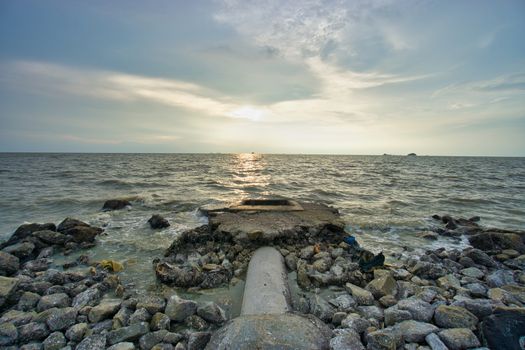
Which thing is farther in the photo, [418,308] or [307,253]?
[307,253]

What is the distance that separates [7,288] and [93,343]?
250cm

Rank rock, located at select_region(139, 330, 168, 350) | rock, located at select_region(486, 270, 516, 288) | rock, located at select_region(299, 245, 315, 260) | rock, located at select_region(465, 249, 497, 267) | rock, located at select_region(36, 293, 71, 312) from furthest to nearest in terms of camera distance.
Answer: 1. rock, located at select_region(465, 249, 497, 267)
2. rock, located at select_region(299, 245, 315, 260)
3. rock, located at select_region(486, 270, 516, 288)
4. rock, located at select_region(36, 293, 71, 312)
5. rock, located at select_region(139, 330, 168, 350)

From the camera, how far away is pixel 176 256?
6887 mm

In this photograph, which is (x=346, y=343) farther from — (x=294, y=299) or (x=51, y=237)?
(x=51, y=237)

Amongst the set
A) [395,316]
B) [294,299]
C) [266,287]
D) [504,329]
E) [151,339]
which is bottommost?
[294,299]

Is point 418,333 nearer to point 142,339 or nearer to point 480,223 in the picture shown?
point 142,339

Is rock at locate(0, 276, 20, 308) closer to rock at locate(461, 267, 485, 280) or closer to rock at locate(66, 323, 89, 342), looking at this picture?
rock at locate(66, 323, 89, 342)

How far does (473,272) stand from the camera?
19.9 feet

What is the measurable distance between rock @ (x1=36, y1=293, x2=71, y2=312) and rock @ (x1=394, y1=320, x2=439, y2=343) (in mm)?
5358

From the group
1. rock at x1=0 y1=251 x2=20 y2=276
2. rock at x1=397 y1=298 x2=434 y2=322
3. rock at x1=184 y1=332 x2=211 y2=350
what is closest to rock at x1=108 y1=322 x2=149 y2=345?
rock at x1=184 y1=332 x2=211 y2=350

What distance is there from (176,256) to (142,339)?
10.9 ft

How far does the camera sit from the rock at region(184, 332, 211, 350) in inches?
137

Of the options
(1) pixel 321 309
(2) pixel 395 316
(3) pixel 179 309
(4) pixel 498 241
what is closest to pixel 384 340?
(2) pixel 395 316

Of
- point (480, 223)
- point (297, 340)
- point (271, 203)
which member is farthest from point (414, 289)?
point (480, 223)
